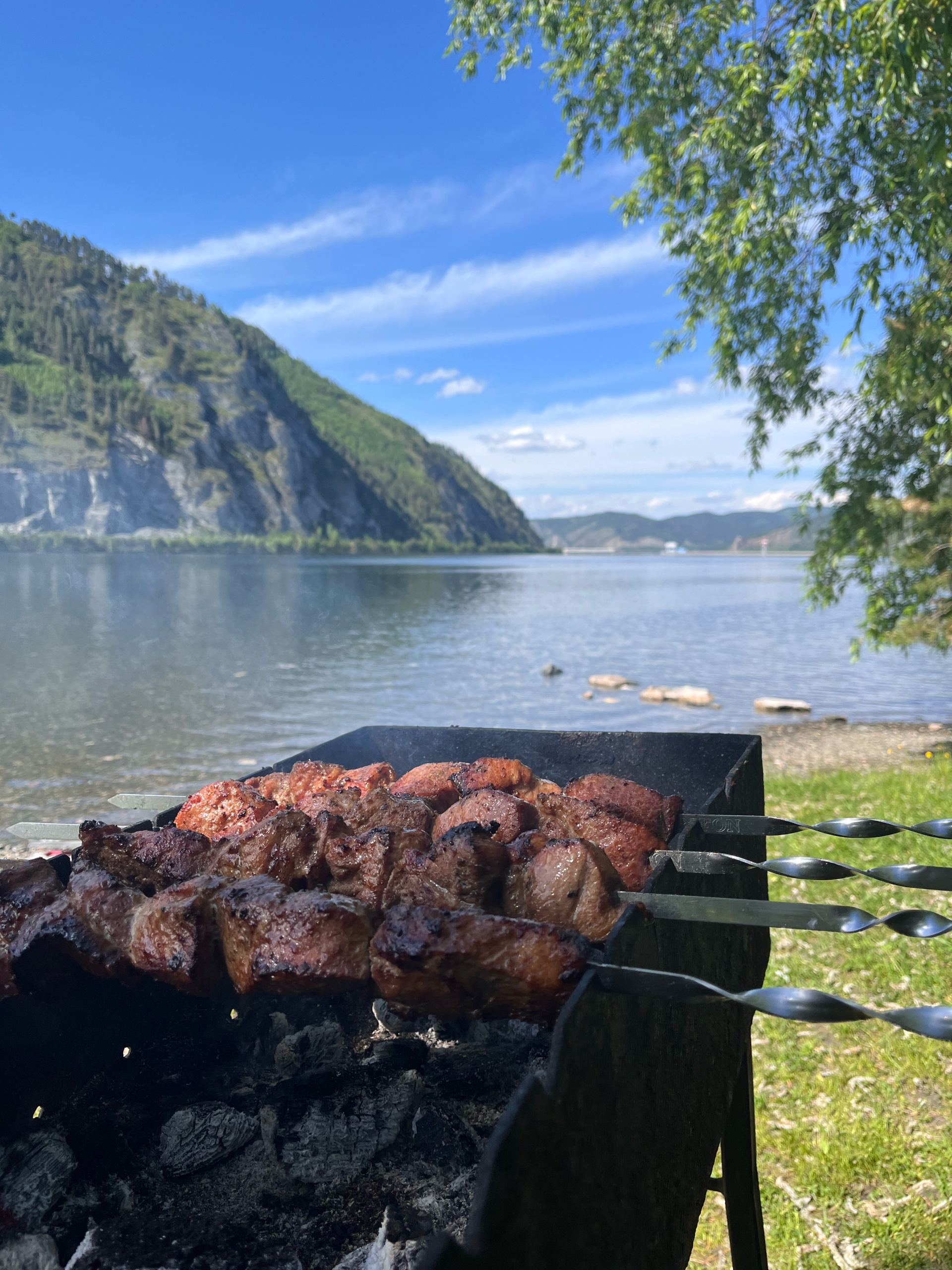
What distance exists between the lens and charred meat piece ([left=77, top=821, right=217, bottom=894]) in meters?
2.29

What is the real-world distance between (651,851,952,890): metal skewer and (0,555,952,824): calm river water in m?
10.7

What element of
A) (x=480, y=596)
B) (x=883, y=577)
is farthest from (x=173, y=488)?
(x=883, y=577)

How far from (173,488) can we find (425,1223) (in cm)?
12967

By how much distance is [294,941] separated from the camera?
186 cm

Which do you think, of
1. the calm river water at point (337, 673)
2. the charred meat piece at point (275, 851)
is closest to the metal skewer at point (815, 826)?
the charred meat piece at point (275, 851)

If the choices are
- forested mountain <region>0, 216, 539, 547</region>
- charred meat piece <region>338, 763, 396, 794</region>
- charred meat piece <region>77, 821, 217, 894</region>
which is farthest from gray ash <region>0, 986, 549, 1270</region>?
forested mountain <region>0, 216, 539, 547</region>

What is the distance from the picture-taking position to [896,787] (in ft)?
30.6

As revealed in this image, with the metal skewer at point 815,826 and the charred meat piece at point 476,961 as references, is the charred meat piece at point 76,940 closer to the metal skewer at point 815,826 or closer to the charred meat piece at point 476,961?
the charred meat piece at point 476,961

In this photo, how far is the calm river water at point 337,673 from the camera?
14.5 m

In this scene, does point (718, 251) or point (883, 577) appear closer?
point (718, 251)

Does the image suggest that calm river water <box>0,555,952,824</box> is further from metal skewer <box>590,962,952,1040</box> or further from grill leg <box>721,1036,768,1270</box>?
metal skewer <box>590,962,952,1040</box>

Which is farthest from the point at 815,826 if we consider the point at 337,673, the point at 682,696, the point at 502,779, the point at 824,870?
the point at 337,673

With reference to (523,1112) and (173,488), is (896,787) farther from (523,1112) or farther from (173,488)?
(173,488)

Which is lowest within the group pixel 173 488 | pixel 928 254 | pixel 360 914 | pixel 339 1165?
pixel 339 1165
